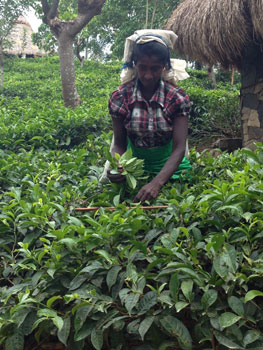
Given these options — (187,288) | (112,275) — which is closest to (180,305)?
(187,288)

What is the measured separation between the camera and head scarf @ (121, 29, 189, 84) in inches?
94.7

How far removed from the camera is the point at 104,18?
16.4 m

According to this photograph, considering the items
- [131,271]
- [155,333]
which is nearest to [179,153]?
[131,271]

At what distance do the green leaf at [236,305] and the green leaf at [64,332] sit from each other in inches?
23.5

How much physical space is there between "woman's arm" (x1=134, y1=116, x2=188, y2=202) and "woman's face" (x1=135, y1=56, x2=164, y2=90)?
11.8 inches

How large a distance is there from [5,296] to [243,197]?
1125mm

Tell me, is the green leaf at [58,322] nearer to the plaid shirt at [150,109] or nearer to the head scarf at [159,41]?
the plaid shirt at [150,109]

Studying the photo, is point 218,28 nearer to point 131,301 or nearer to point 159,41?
point 159,41

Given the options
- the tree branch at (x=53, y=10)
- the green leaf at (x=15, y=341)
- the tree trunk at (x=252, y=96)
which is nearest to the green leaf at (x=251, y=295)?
the green leaf at (x=15, y=341)

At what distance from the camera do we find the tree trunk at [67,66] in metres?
6.46

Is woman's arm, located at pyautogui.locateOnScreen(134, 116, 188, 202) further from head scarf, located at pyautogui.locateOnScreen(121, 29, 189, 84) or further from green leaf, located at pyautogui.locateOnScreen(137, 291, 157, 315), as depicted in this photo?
green leaf, located at pyautogui.locateOnScreen(137, 291, 157, 315)

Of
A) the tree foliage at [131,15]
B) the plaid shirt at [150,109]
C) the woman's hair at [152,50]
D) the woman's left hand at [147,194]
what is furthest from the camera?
the tree foliage at [131,15]

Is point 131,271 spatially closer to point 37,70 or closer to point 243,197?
point 243,197

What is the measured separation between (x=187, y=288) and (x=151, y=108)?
1.46 meters
